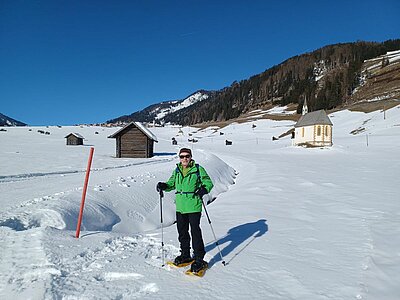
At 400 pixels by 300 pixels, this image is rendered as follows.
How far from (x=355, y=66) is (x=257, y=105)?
164ft

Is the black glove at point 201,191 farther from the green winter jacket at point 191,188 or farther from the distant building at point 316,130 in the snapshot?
the distant building at point 316,130

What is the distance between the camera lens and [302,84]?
136m

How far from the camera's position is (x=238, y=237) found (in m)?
6.11

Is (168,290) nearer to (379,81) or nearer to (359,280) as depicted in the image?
(359,280)

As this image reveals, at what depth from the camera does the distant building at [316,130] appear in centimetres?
3831

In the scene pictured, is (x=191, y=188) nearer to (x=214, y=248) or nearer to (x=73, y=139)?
(x=214, y=248)

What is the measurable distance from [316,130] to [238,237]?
36.3 m

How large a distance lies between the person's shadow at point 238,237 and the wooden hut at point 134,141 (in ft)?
76.6

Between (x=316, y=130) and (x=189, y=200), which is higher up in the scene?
(x=316, y=130)

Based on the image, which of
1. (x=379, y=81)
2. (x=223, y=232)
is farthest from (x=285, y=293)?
(x=379, y=81)

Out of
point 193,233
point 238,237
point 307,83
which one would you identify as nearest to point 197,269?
point 193,233

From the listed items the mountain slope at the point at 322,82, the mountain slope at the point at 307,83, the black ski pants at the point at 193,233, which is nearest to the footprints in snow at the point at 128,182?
the black ski pants at the point at 193,233

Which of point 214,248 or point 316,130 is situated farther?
point 316,130

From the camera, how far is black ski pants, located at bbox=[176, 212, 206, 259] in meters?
4.46
